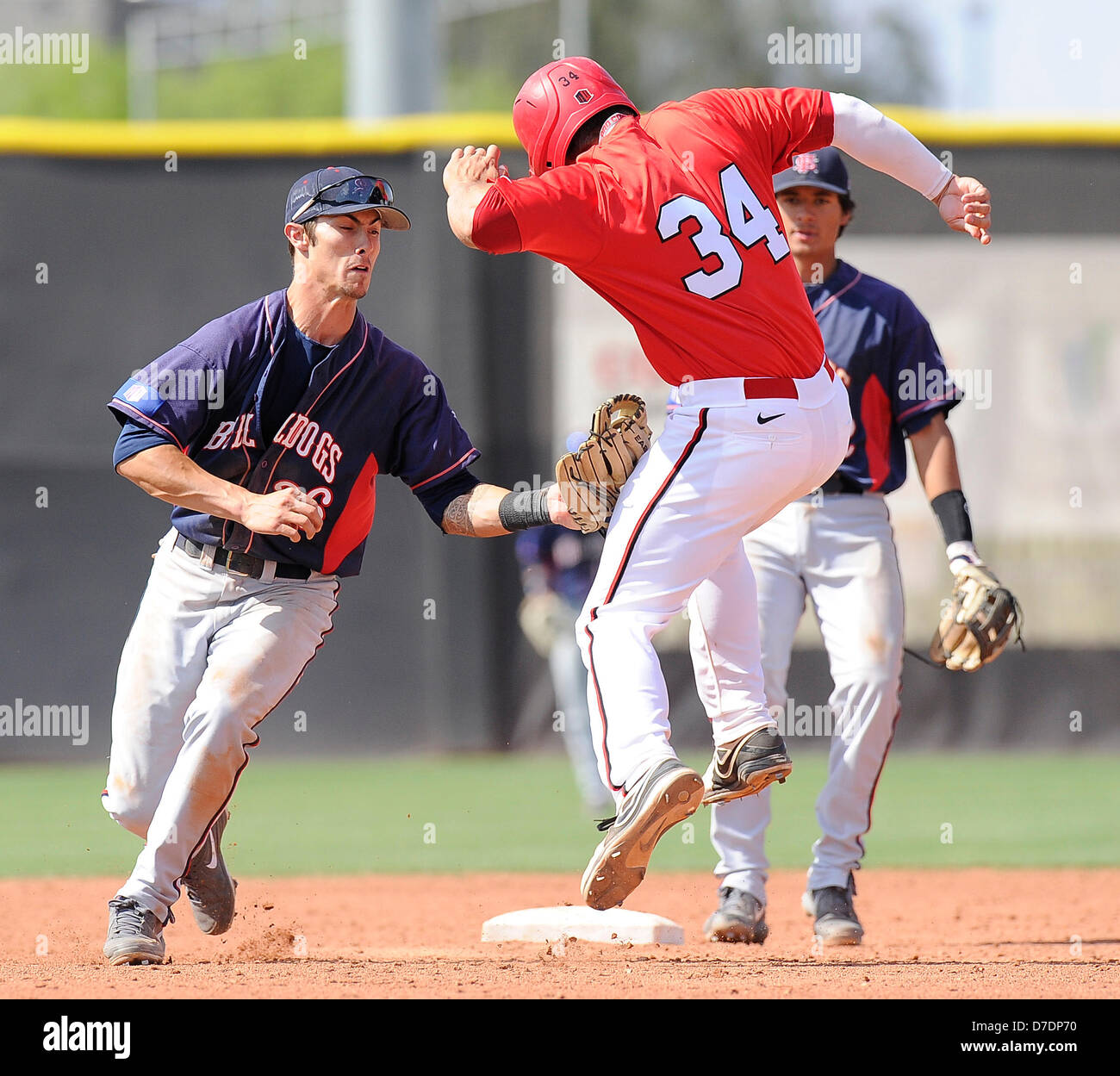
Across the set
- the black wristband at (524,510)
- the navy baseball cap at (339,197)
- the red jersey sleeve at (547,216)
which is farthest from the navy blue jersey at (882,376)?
the red jersey sleeve at (547,216)

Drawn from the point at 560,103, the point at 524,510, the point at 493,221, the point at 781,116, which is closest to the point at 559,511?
the point at 524,510

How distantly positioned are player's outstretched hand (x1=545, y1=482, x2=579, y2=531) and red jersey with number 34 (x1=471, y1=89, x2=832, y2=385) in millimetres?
437

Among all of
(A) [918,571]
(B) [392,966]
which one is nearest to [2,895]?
(B) [392,966]

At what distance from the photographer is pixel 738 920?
15.0 feet

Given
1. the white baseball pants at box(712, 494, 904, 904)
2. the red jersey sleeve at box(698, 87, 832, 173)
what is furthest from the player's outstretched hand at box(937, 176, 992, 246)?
the white baseball pants at box(712, 494, 904, 904)

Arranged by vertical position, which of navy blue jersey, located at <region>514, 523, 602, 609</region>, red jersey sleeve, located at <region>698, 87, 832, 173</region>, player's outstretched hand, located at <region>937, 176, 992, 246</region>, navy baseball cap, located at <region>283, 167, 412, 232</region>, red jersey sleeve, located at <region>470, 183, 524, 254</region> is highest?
red jersey sleeve, located at <region>698, 87, 832, 173</region>

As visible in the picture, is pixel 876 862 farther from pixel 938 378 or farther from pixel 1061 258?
pixel 1061 258

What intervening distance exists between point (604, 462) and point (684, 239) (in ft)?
1.92

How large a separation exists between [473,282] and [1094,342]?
4068 millimetres

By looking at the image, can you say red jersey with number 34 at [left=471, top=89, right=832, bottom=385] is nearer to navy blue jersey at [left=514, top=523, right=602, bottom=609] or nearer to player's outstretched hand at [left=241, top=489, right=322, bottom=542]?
player's outstretched hand at [left=241, top=489, right=322, bottom=542]

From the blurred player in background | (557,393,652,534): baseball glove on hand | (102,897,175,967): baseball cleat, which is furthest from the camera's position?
the blurred player in background

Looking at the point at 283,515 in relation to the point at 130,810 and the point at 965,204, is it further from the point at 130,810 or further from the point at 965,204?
the point at 965,204

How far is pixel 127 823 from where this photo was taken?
13.9ft

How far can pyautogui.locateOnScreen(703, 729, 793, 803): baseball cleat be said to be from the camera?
355 centimetres
